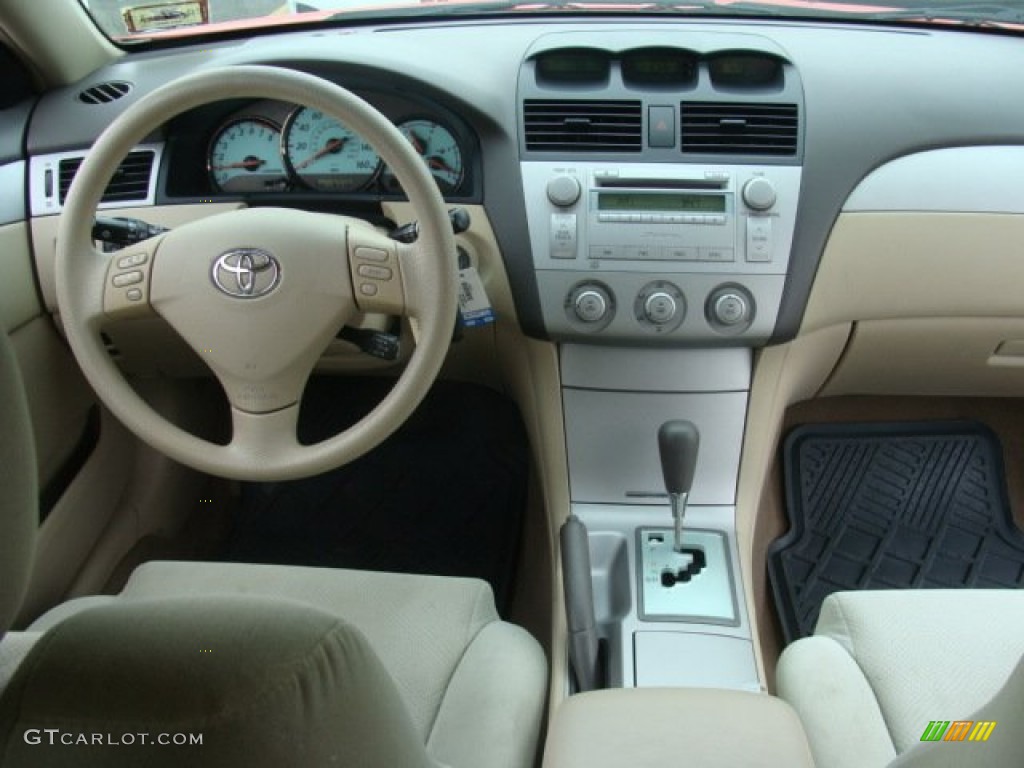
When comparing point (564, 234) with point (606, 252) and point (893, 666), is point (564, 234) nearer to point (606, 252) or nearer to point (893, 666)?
point (606, 252)

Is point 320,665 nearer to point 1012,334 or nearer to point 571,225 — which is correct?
point 571,225

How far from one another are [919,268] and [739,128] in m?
0.36

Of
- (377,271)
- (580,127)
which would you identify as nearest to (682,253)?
(580,127)

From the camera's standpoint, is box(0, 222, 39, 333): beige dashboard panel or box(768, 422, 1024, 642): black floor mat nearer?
box(0, 222, 39, 333): beige dashboard panel

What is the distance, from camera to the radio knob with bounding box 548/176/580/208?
144 cm

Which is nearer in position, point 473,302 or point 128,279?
point 128,279

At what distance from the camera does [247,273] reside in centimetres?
115

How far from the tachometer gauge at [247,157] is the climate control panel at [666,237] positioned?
0.40 metres

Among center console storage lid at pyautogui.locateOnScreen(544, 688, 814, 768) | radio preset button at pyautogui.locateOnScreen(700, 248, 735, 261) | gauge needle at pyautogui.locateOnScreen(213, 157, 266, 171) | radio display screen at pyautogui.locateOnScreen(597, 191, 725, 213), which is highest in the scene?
gauge needle at pyautogui.locateOnScreen(213, 157, 266, 171)

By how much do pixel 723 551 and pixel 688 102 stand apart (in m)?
0.69

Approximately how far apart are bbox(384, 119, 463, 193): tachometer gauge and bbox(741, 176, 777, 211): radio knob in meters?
0.43

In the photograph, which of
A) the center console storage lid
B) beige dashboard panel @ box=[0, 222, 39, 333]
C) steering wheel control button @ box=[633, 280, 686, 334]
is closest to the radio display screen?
steering wheel control button @ box=[633, 280, 686, 334]

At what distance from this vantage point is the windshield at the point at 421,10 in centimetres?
164

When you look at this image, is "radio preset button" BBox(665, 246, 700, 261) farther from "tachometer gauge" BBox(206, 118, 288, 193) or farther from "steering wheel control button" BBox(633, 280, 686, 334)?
"tachometer gauge" BBox(206, 118, 288, 193)
